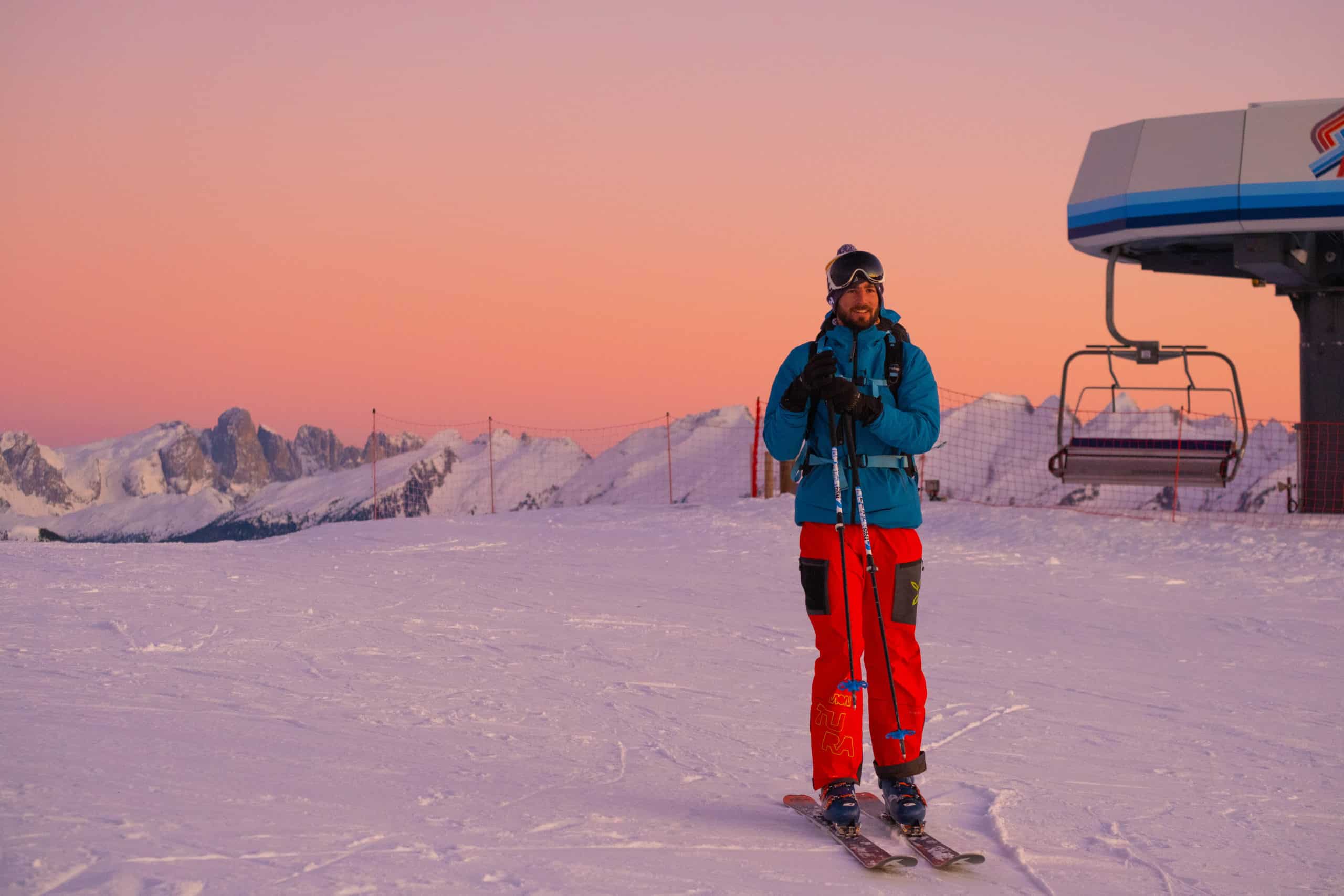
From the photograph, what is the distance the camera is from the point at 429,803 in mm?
4719

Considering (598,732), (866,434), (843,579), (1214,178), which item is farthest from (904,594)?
(1214,178)

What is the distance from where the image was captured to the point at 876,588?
4621 mm

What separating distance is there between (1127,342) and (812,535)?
1304 cm

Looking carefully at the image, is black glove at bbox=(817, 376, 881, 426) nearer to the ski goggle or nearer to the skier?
the skier

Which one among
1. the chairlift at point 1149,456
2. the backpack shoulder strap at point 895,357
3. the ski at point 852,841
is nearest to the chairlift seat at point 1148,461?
the chairlift at point 1149,456

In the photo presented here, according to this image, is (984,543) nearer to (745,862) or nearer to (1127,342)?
(1127,342)

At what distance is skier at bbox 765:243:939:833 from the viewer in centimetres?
461

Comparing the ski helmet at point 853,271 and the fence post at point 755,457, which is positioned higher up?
the ski helmet at point 853,271

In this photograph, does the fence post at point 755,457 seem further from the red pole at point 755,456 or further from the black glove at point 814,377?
the black glove at point 814,377

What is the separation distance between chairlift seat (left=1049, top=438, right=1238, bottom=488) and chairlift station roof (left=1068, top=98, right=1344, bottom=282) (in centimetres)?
332

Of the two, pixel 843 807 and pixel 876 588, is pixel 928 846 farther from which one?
pixel 876 588

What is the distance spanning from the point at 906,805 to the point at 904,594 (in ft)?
2.33

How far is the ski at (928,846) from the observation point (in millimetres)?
4254

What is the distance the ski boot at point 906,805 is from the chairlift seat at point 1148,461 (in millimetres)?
10940
